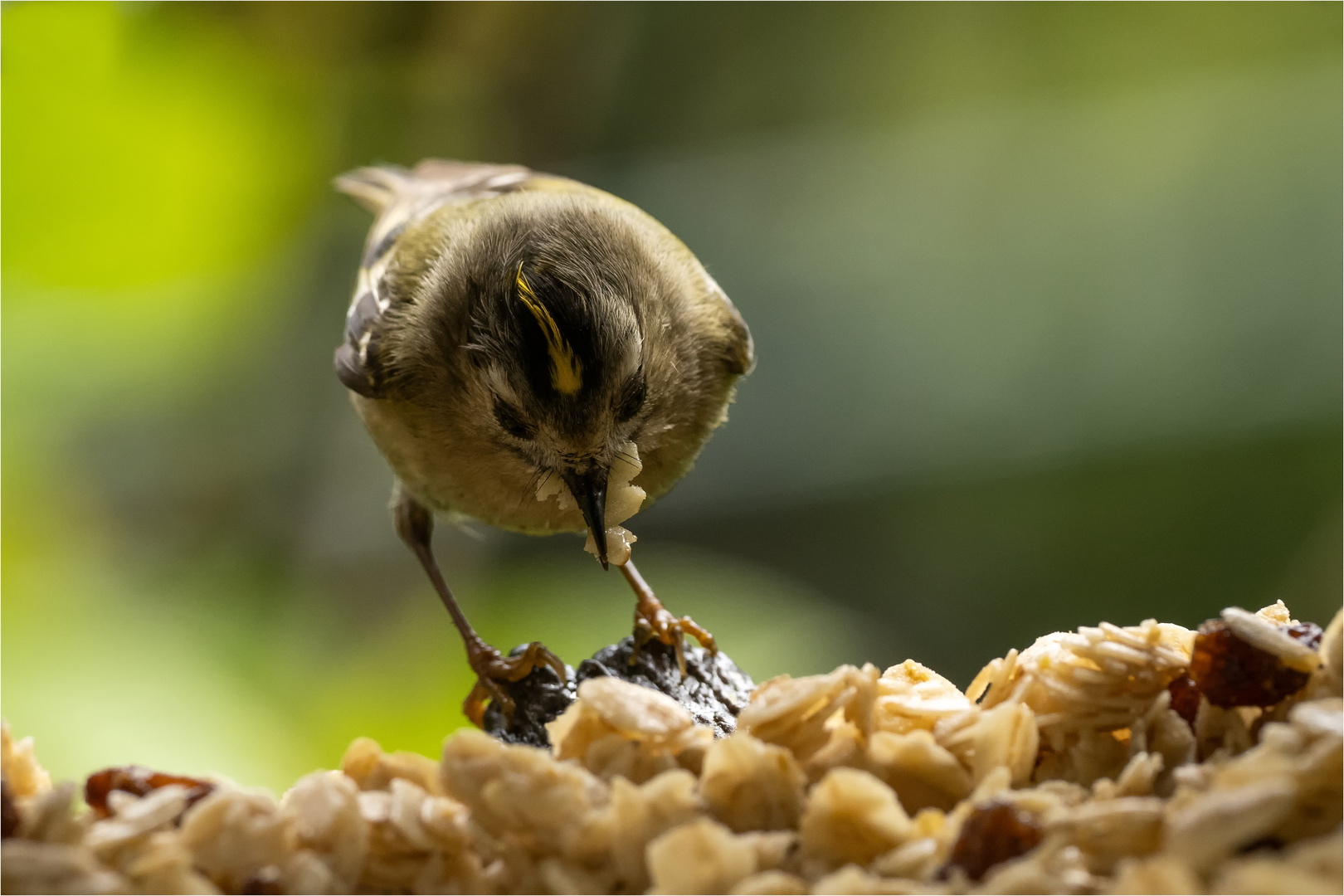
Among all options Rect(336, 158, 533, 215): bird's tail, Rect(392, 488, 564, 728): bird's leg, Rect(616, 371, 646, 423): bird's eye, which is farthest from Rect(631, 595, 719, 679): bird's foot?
Rect(336, 158, 533, 215): bird's tail

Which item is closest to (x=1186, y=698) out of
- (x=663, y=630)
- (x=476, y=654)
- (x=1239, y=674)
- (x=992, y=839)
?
(x=1239, y=674)

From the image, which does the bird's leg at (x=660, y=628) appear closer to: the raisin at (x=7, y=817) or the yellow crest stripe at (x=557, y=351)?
the yellow crest stripe at (x=557, y=351)

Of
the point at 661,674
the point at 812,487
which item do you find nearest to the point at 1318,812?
the point at 661,674

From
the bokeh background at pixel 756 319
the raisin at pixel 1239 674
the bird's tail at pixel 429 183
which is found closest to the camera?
the raisin at pixel 1239 674

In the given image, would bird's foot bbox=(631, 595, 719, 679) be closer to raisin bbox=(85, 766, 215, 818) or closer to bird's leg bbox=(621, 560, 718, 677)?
bird's leg bbox=(621, 560, 718, 677)

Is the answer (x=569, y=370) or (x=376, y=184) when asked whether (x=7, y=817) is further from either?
(x=376, y=184)

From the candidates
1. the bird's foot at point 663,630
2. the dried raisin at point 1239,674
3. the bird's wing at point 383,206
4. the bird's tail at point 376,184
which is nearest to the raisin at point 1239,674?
the dried raisin at point 1239,674

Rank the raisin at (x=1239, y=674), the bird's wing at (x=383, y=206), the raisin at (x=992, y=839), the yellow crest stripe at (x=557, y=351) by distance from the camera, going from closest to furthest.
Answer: the raisin at (x=992, y=839) < the raisin at (x=1239, y=674) < the yellow crest stripe at (x=557, y=351) < the bird's wing at (x=383, y=206)
